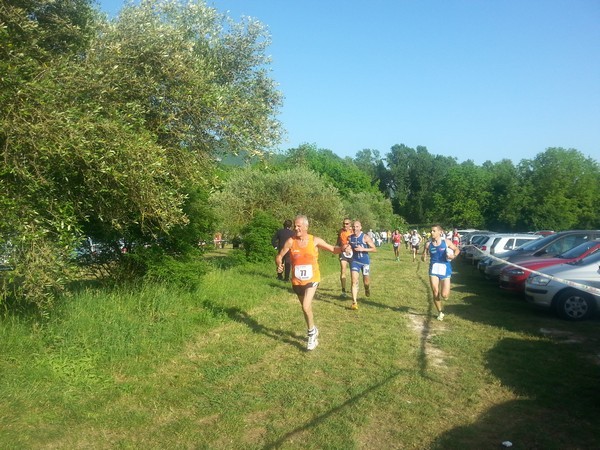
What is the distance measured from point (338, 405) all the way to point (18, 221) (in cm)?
398

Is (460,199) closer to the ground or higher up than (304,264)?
higher up

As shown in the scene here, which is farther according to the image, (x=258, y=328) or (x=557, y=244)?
(x=557, y=244)

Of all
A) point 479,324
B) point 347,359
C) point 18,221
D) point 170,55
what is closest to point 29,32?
point 170,55

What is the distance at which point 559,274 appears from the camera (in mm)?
10375

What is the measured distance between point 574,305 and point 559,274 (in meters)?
0.64

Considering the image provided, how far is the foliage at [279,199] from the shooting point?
88.5 ft

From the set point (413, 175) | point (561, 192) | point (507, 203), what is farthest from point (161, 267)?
point (413, 175)

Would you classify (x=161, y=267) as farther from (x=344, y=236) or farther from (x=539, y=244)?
(x=539, y=244)

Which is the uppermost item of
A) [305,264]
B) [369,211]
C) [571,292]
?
[369,211]

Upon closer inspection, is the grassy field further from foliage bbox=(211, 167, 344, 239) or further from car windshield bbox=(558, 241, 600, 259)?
foliage bbox=(211, 167, 344, 239)

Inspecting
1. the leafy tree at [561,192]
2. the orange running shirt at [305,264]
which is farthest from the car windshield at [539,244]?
the leafy tree at [561,192]

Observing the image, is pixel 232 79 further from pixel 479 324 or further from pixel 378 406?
pixel 378 406

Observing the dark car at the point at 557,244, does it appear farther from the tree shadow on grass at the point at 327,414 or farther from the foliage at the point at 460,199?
the foliage at the point at 460,199

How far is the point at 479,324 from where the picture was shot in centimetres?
965
